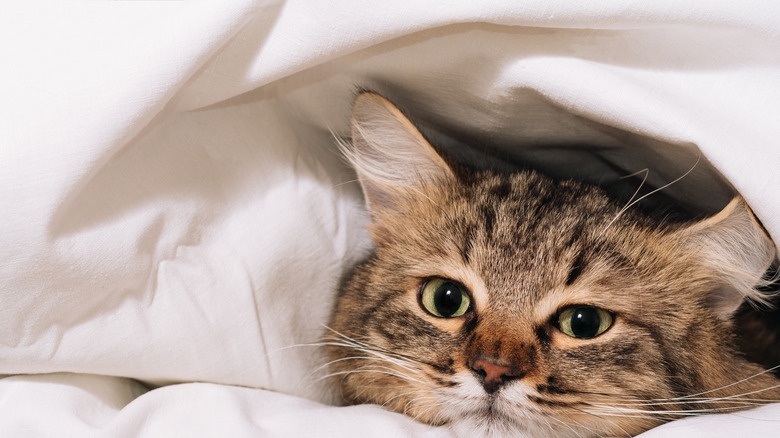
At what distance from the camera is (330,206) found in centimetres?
139

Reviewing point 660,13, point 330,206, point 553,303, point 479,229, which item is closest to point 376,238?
point 330,206

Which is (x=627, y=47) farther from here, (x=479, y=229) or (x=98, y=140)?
(x=98, y=140)

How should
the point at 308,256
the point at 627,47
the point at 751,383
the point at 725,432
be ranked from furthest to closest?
the point at 308,256, the point at 751,383, the point at 627,47, the point at 725,432

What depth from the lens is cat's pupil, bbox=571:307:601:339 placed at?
1.11 m

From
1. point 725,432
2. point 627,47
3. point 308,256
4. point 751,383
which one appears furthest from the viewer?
point 308,256

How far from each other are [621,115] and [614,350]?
1.38ft

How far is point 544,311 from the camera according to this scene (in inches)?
43.5

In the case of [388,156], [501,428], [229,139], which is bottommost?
[501,428]

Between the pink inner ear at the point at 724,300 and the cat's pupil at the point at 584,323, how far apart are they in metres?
0.26

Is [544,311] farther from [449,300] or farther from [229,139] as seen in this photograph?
[229,139]

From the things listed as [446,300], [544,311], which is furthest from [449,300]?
[544,311]

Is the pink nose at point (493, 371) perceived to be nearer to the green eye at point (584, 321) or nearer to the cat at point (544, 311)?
the cat at point (544, 311)

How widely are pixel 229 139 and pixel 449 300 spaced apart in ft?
1.82

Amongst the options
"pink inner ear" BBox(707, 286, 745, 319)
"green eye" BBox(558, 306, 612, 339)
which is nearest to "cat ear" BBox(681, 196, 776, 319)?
"pink inner ear" BBox(707, 286, 745, 319)
